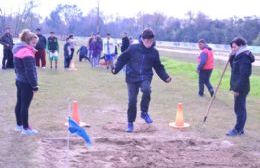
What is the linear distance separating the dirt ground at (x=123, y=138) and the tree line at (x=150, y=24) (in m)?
28.5

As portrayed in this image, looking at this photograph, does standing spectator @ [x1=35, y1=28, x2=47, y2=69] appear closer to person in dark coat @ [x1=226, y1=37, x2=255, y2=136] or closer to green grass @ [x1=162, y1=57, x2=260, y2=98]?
green grass @ [x1=162, y1=57, x2=260, y2=98]

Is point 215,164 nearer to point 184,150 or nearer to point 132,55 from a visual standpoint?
point 184,150

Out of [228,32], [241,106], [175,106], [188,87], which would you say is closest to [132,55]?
[241,106]

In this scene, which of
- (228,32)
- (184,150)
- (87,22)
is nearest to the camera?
(184,150)

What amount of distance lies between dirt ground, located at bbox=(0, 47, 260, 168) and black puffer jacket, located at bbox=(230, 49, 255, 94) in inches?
37.5

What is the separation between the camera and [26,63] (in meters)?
7.33

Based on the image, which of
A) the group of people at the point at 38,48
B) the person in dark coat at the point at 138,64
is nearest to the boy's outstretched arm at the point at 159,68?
the person in dark coat at the point at 138,64

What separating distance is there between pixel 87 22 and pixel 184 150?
103m

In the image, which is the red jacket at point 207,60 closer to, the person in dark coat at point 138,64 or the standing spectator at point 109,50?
the person in dark coat at point 138,64

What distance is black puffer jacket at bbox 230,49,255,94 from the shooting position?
800cm

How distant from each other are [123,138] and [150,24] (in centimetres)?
8441

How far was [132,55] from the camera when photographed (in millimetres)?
8320

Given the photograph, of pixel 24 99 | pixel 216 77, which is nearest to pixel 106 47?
pixel 216 77

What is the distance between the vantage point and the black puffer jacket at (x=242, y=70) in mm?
7996
